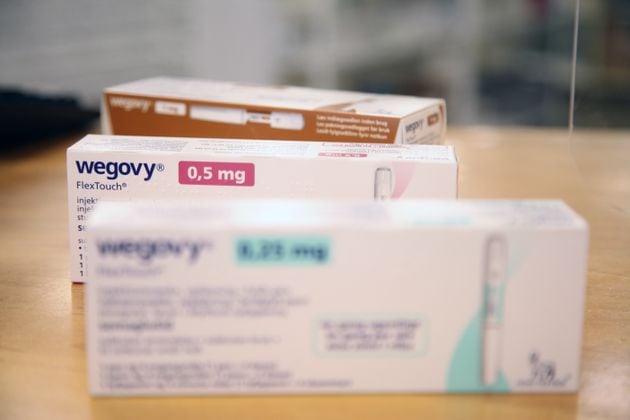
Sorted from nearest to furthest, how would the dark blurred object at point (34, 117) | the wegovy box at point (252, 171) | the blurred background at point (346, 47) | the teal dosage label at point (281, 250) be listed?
the teal dosage label at point (281, 250) → the wegovy box at point (252, 171) → the dark blurred object at point (34, 117) → the blurred background at point (346, 47)

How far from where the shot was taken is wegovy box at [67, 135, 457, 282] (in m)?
0.65

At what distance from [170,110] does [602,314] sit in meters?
0.46

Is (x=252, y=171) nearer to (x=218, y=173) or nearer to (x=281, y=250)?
(x=218, y=173)

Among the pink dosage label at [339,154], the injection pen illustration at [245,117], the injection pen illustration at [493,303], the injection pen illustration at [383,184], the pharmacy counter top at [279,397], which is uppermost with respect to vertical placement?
the injection pen illustration at [245,117]

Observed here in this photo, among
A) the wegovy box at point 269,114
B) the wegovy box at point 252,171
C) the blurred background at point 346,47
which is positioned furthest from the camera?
the blurred background at point 346,47

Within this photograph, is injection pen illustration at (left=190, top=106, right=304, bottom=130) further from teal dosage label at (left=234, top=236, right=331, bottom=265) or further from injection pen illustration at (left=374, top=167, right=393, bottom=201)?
teal dosage label at (left=234, top=236, right=331, bottom=265)

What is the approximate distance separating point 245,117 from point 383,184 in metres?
0.23

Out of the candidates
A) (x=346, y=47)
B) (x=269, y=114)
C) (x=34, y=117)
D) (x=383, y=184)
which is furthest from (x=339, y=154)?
(x=346, y=47)

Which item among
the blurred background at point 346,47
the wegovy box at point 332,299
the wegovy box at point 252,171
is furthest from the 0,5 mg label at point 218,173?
the blurred background at point 346,47

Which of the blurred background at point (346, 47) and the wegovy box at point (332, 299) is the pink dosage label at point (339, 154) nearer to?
the wegovy box at point (332, 299)

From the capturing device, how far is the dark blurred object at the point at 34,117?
1.22m

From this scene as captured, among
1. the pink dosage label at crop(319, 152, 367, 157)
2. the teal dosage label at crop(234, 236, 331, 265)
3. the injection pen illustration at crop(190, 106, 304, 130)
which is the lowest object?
the teal dosage label at crop(234, 236, 331, 265)

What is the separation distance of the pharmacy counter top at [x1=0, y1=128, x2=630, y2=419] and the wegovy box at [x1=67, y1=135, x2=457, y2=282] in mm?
104

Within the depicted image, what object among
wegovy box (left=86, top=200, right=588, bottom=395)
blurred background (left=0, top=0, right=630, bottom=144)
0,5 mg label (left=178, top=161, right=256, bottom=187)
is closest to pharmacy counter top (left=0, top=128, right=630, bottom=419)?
wegovy box (left=86, top=200, right=588, bottom=395)
